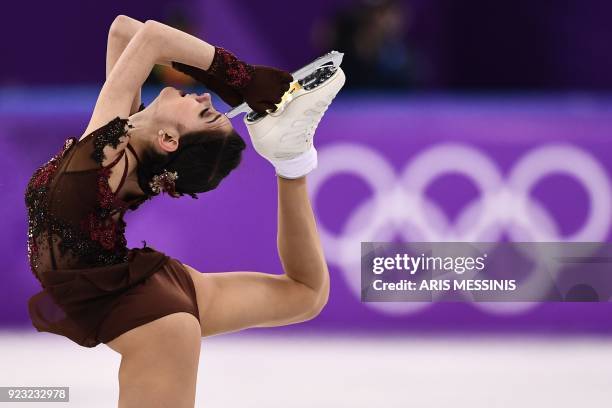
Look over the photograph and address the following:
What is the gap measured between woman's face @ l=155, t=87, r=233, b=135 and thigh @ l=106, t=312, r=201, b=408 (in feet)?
2.13

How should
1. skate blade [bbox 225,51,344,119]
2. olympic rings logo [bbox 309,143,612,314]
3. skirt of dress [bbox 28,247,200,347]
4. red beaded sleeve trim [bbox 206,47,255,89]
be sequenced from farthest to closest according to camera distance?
olympic rings logo [bbox 309,143,612,314] → skate blade [bbox 225,51,344,119] → red beaded sleeve trim [bbox 206,47,255,89] → skirt of dress [bbox 28,247,200,347]

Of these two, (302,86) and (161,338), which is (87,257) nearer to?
(161,338)

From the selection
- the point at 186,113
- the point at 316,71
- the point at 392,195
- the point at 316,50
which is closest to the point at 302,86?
the point at 316,71

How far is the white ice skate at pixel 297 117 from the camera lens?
12.8 feet

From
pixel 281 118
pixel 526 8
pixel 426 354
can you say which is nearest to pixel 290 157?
pixel 281 118

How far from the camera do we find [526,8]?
9.70 metres

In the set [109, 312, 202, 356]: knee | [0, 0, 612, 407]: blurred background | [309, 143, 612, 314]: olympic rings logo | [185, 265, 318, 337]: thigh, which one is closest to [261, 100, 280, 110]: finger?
[185, 265, 318, 337]: thigh

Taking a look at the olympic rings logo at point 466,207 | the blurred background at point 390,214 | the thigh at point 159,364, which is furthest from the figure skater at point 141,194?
the olympic rings logo at point 466,207

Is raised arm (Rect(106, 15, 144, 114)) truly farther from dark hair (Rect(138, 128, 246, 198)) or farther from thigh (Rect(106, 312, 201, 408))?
thigh (Rect(106, 312, 201, 408))

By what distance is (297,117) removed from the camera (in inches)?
155

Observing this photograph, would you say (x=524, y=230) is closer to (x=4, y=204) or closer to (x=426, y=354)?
(x=426, y=354)

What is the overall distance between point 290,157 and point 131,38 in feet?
2.36

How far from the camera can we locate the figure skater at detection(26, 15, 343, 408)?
3557mm

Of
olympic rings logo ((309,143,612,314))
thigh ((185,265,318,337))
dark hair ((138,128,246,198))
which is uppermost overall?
olympic rings logo ((309,143,612,314))
